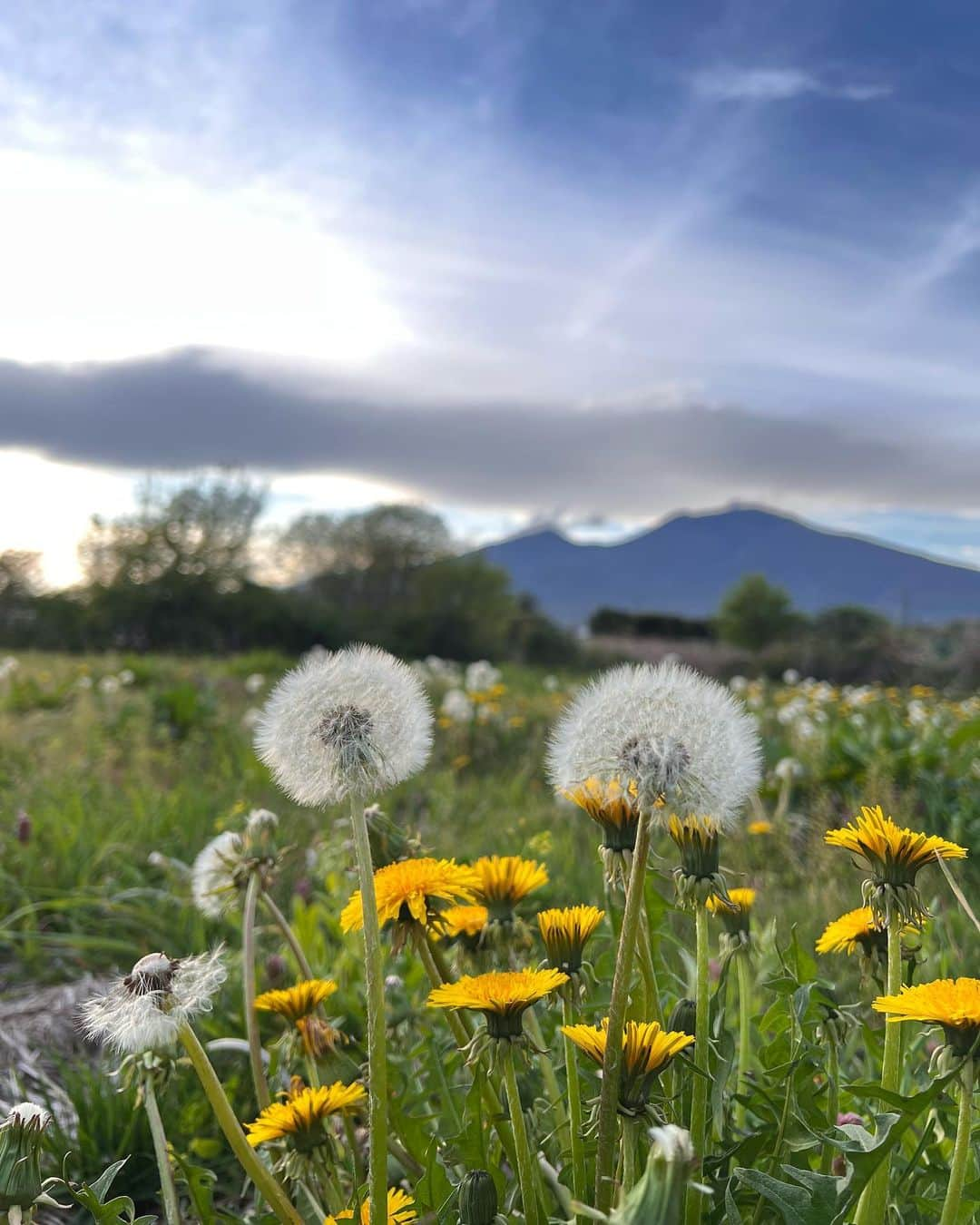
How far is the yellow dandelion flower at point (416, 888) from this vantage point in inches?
52.6

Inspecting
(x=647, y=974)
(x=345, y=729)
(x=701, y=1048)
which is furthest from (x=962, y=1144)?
(x=345, y=729)

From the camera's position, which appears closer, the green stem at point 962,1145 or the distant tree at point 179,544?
the green stem at point 962,1145

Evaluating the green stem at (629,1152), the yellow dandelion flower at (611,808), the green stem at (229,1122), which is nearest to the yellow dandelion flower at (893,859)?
the yellow dandelion flower at (611,808)

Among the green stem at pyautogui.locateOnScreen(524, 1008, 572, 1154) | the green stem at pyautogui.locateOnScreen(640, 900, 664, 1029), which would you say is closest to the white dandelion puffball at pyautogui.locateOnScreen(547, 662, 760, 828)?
the green stem at pyautogui.locateOnScreen(640, 900, 664, 1029)

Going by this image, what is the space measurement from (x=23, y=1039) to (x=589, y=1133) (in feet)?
7.00

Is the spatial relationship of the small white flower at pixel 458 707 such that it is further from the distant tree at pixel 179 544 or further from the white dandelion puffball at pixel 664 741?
the distant tree at pixel 179 544

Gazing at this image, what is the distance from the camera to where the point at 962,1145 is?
41.3 inches

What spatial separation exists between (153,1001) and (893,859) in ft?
3.00

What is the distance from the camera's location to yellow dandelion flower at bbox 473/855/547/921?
1446 millimetres

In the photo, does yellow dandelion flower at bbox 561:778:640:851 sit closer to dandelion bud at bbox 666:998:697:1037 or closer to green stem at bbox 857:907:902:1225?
dandelion bud at bbox 666:998:697:1037

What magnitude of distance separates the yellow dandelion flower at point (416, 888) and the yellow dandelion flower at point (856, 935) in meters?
0.54

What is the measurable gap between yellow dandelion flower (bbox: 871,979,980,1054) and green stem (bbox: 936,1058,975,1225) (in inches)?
1.0

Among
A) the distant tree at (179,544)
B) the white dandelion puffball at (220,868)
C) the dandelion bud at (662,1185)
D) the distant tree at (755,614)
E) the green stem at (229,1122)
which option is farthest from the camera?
the distant tree at (755,614)

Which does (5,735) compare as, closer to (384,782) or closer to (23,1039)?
(23,1039)
